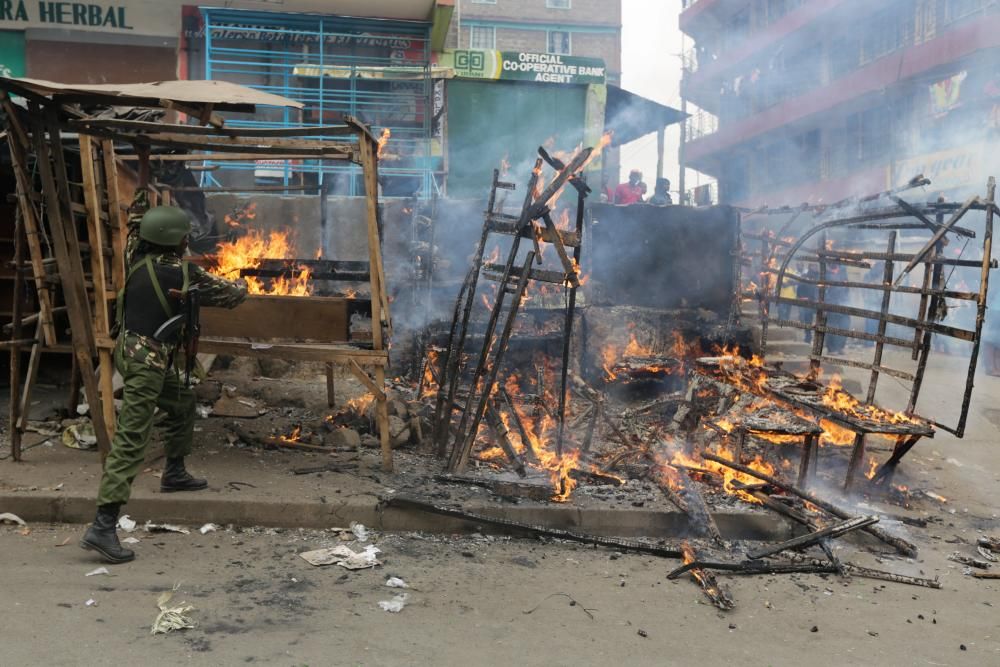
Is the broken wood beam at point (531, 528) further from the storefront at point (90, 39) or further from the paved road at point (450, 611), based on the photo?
the storefront at point (90, 39)

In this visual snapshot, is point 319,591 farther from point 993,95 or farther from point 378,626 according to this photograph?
point 993,95

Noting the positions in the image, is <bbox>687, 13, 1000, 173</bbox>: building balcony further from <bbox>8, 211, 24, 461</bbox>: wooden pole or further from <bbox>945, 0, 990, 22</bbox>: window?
<bbox>8, 211, 24, 461</bbox>: wooden pole

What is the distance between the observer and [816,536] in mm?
5219

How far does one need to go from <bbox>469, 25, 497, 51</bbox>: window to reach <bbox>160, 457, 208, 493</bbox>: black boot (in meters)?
35.6

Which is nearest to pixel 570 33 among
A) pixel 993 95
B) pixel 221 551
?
pixel 993 95

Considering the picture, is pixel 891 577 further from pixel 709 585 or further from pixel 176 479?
pixel 176 479

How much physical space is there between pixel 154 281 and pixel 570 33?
3623 centimetres

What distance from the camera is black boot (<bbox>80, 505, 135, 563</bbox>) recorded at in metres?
4.39

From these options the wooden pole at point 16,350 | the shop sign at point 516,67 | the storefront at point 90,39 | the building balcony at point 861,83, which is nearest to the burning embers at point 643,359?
the wooden pole at point 16,350

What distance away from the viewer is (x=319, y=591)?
4.23 metres

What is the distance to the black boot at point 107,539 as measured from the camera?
4391 millimetres

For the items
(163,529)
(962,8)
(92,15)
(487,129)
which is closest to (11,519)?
(163,529)

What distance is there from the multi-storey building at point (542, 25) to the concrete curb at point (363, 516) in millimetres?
35248

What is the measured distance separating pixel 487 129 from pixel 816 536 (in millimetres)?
12715
